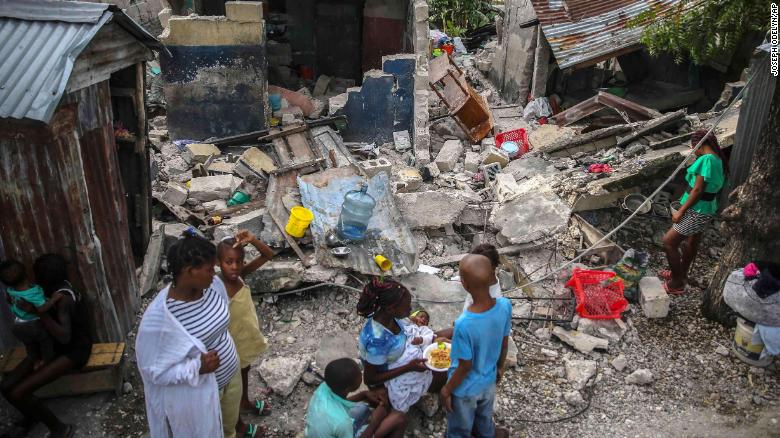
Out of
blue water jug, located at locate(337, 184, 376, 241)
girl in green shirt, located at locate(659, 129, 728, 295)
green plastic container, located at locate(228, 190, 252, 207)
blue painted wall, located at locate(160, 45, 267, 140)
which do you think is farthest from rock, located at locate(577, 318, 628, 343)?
blue painted wall, located at locate(160, 45, 267, 140)

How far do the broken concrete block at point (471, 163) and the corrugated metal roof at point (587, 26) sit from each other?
2.87 metres

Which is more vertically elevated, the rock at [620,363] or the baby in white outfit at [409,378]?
the baby in white outfit at [409,378]

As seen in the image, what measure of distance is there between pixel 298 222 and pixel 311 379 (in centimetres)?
181

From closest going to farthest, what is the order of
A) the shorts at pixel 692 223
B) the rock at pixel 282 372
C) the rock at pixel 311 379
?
the rock at pixel 282 372 → the rock at pixel 311 379 → the shorts at pixel 692 223

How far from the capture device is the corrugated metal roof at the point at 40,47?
377cm

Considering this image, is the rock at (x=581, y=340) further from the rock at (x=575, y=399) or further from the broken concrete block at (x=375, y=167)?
the broken concrete block at (x=375, y=167)

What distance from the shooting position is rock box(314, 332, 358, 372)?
5184mm

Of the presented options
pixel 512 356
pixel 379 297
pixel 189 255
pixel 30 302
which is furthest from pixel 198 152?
pixel 189 255

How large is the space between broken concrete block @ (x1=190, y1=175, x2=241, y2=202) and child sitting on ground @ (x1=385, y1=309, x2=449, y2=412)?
4249mm

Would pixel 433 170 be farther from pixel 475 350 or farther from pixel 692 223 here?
pixel 475 350

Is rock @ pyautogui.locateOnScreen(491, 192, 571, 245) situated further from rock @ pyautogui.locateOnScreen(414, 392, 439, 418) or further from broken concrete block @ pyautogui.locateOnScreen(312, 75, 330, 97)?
broken concrete block @ pyautogui.locateOnScreen(312, 75, 330, 97)

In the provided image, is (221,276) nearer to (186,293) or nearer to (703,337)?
(186,293)

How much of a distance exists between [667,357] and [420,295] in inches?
92.4

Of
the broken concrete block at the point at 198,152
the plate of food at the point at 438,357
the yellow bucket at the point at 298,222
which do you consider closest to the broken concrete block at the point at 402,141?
the broken concrete block at the point at 198,152
